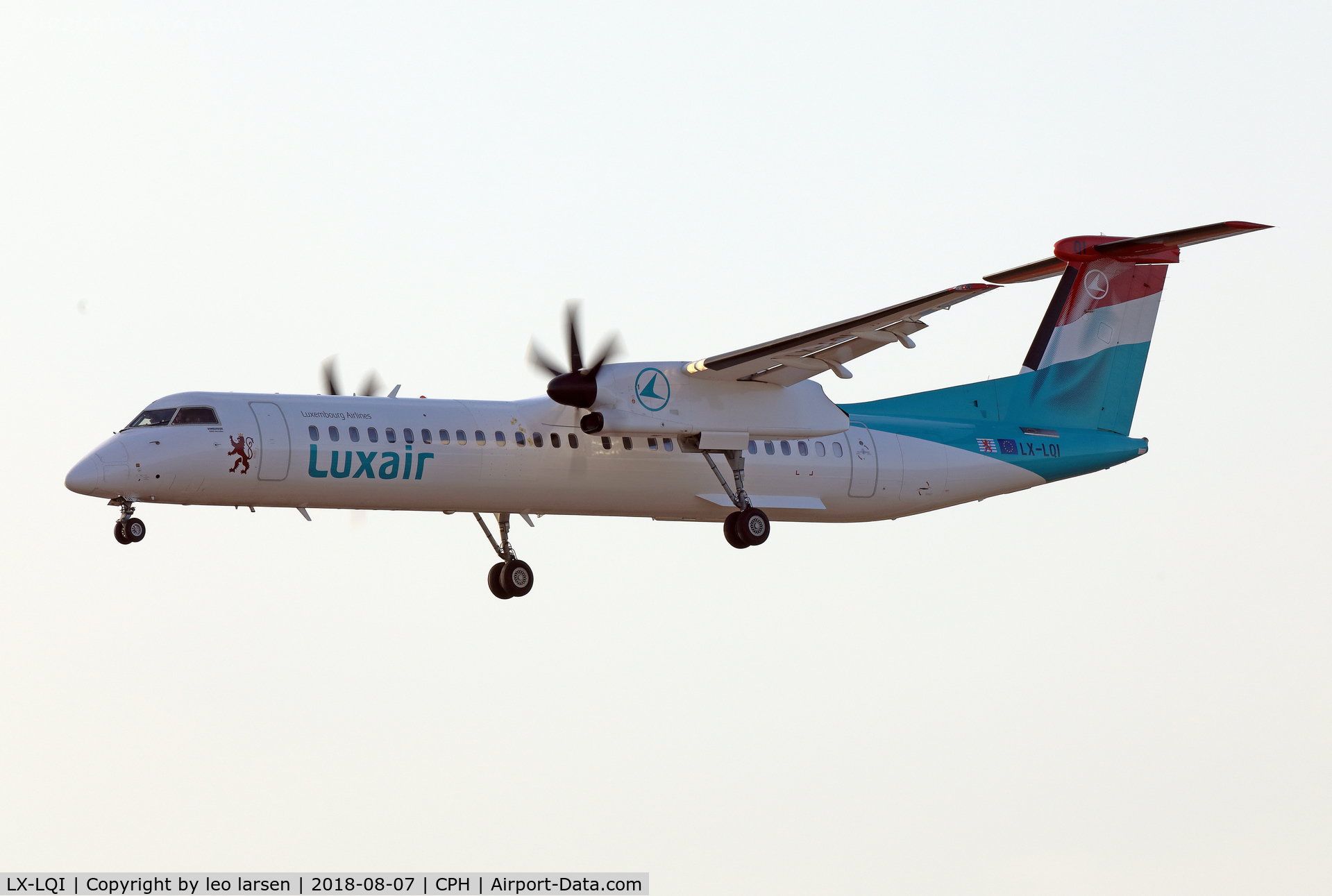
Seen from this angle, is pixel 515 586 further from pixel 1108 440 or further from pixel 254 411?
pixel 1108 440

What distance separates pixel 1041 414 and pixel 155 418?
13969 mm

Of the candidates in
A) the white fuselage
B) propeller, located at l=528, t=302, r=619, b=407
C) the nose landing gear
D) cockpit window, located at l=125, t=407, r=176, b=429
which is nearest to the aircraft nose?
the white fuselage

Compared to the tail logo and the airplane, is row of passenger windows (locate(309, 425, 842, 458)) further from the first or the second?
the tail logo

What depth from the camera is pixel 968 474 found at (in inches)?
1093

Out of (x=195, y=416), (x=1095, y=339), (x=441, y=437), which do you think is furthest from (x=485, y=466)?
(x=1095, y=339)

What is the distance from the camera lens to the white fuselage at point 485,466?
22.3 meters

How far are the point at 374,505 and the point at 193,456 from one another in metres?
2.53

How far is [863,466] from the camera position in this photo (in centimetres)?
2691

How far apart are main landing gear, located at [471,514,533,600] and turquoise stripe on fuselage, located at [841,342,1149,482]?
560 centimetres

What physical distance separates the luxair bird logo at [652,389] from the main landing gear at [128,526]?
6.79 metres

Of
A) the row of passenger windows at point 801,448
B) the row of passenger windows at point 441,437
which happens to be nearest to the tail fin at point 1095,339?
the row of passenger windows at point 801,448

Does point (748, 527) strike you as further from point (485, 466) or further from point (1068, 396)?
point (1068, 396)

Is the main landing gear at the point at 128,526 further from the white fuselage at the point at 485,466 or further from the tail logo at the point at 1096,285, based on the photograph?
the tail logo at the point at 1096,285

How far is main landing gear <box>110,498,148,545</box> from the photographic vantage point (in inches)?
865
